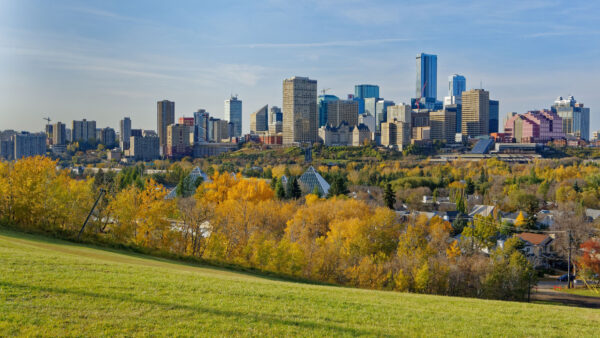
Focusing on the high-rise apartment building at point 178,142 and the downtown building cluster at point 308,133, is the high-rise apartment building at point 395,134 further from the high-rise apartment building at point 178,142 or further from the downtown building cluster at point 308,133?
the high-rise apartment building at point 178,142

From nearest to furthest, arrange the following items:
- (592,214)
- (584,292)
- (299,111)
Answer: (584,292) < (592,214) < (299,111)

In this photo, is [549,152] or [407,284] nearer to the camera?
[407,284]

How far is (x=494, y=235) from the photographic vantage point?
154 ft

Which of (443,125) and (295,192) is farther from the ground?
(443,125)

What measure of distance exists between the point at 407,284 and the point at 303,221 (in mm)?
14082

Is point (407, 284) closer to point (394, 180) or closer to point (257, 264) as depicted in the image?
point (257, 264)

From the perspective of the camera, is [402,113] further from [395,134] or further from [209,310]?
[209,310]

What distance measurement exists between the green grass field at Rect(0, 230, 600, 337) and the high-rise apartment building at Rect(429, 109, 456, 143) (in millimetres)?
165217

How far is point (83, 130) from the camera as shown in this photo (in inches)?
6959

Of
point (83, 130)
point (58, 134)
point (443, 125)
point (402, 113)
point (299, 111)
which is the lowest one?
point (58, 134)

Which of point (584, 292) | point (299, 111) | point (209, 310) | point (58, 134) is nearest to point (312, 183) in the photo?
point (584, 292)

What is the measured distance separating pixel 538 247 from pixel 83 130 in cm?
16151

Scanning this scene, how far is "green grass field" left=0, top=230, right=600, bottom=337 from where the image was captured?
920 centimetres

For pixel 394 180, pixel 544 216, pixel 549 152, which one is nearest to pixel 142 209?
pixel 544 216
